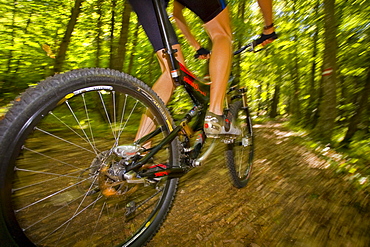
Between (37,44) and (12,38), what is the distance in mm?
600

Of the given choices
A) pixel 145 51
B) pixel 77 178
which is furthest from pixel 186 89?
pixel 145 51

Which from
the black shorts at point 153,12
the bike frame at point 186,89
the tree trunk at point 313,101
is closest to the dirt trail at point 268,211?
the bike frame at point 186,89

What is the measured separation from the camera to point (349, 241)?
66.4 inches

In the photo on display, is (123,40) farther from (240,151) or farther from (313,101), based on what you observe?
(313,101)

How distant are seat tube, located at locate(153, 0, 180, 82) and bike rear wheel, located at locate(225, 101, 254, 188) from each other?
39.3 inches

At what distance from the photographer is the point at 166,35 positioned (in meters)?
1.45

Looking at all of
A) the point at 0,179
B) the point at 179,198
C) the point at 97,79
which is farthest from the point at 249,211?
the point at 0,179

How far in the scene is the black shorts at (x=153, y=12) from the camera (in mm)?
1637

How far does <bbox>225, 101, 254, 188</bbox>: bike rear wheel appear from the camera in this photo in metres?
2.36

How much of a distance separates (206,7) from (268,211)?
6.34ft

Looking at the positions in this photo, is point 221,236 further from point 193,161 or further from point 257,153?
point 257,153

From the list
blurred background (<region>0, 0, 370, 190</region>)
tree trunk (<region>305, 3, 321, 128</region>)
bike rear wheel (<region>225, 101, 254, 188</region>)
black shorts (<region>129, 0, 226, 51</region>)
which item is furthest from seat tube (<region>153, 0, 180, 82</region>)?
tree trunk (<region>305, 3, 321, 128</region>)

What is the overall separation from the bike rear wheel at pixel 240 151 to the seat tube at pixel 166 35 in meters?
1.00

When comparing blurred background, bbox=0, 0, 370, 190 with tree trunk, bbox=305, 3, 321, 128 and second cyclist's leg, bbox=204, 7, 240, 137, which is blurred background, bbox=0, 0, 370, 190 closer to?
tree trunk, bbox=305, 3, 321, 128
